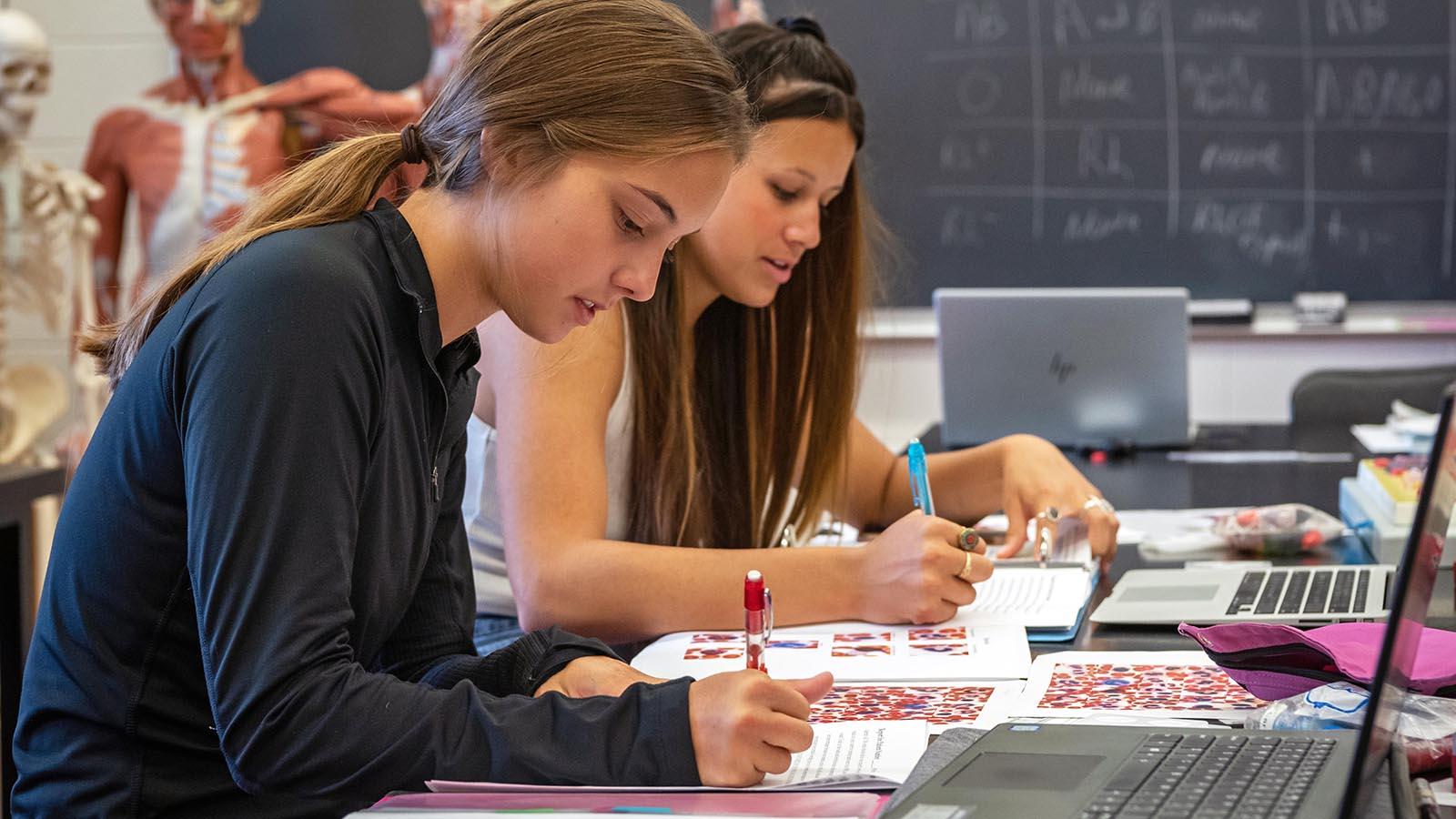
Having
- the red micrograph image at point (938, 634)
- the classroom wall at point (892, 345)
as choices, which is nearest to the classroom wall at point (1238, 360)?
the classroom wall at point (892, 345)

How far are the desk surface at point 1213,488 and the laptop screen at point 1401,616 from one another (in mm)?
499

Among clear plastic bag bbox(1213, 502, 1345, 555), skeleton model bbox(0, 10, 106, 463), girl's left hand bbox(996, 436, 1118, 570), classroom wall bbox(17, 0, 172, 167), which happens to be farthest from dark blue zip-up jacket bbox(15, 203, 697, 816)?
classroom wall bbox(17, 0, 172, 167)

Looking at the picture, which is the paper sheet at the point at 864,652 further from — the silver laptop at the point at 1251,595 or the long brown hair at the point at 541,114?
the long brown hair at the point at 541,114

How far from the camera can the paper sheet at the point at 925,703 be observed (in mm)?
1115

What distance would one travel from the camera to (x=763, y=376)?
6.01 feet

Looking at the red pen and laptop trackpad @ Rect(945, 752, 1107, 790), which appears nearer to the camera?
laptop trackpad @ Rect(945, 752, 1107, 790)

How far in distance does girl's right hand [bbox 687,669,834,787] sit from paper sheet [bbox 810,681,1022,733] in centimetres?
12

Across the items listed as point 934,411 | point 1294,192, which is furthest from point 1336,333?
point 934,411

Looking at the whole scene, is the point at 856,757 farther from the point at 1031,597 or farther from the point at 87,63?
the point at 87,63

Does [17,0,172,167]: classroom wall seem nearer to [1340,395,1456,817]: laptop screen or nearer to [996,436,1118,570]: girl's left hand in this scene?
[996,436,1118,570]: girl's left hand

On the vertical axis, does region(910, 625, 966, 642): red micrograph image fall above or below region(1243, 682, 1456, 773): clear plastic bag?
below

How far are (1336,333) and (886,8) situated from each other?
52.9 inches

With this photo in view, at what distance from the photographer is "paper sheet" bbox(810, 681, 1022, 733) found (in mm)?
1115

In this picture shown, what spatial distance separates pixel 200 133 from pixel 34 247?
1.52 ft
